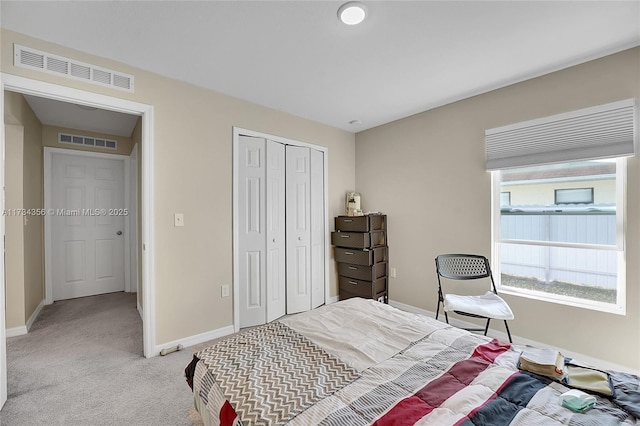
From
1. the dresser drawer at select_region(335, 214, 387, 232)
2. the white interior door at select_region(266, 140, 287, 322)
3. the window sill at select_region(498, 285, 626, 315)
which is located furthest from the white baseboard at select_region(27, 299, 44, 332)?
the window sill at select_region(498, 285, 626, 315)

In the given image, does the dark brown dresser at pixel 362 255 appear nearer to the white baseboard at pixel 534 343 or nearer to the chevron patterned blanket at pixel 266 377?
the white baseboard at pixel 534 343

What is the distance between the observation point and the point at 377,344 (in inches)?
55.9

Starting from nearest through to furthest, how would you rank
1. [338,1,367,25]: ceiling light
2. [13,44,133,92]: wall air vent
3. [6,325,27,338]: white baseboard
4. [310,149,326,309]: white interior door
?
[338,1,367,25]: ceiling light, [13,44,133,92]: wall air vent, [6,325,27,338]: white baseboard, [310,149,326,309]: white interior door

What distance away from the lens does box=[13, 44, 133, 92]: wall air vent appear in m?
1.91

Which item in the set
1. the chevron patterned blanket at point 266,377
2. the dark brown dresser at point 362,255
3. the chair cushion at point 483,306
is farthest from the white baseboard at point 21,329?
the chair cushion at point 483,306

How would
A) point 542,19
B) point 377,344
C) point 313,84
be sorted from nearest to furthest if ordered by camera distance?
1. point 377,344
2. point 542,19
3. point 313,84

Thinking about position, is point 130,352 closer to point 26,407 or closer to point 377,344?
point 26,407

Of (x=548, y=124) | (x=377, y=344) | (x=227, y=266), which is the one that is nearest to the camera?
(x=377, y=344)

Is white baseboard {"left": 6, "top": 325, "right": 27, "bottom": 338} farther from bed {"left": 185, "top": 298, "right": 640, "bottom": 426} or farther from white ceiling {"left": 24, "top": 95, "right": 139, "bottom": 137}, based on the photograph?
bed {"left": 185, "top": 298, "right": 640, "bottom": 426}

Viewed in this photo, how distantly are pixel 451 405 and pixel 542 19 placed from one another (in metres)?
2.23

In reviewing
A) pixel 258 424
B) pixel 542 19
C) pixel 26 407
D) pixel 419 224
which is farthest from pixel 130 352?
pixel 542 19

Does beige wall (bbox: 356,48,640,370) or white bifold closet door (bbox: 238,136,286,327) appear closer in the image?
beige wall (bbox: 356,48,640,370)

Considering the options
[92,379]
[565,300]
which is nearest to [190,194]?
[92,379]

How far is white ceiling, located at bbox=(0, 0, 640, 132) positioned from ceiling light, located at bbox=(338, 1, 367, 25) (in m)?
0.04
